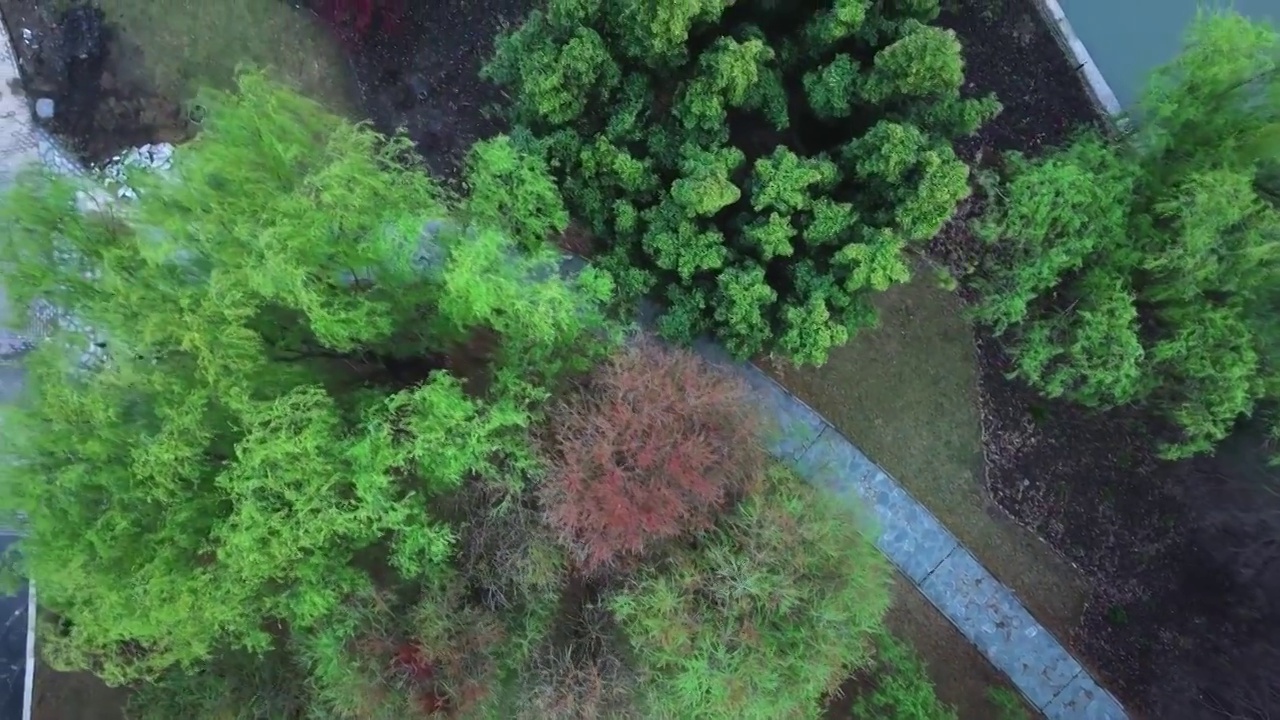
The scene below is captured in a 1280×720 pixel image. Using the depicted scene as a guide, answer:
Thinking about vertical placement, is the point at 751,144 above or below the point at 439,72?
below

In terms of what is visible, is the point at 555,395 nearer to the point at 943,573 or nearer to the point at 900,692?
the point at 900,692

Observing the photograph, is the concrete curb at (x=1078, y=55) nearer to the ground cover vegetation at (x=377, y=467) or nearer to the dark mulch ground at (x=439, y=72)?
the ground cover vegetation at (x=377, y=467)

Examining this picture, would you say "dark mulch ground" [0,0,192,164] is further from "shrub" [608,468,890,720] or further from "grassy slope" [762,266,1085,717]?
"grassy slope" [762,266,1085,717]

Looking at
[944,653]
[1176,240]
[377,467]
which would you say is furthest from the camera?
[944,653]

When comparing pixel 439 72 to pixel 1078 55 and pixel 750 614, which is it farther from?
pixel 1078 55

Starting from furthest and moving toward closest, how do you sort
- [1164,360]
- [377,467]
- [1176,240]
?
[1164,360] → [1176,240] → [377,467]

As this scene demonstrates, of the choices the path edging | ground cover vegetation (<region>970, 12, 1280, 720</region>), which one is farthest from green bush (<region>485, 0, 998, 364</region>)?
the path edging

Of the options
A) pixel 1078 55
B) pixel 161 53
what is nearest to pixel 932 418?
pixel 1078 55
